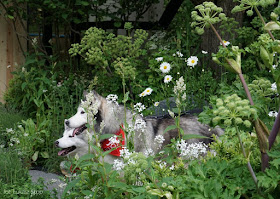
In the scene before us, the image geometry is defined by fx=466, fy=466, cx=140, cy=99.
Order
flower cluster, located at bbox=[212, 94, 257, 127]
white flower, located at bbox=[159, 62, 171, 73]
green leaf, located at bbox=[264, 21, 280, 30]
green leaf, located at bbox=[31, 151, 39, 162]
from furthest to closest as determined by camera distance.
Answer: white flower, located at bbox=[159, 62, 171, 73]
green leaf, located at bbox=[31, 151, 39, 162]
green leaf, located at bbox=[264, 21, 280, 30]
flower cluster, located at bbox=[212, 94, 257, 127]

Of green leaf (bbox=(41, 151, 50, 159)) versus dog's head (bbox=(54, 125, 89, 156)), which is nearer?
dog's head (bbox=(54, 125, 89, 156))

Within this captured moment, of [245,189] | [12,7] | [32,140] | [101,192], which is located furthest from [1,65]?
[245,189]

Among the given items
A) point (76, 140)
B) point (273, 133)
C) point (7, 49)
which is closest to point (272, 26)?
point (273, 133)

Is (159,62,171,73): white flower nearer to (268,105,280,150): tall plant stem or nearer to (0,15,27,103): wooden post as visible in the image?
(0,15,27,103): wooden post

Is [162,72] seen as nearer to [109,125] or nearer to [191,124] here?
[191,124]

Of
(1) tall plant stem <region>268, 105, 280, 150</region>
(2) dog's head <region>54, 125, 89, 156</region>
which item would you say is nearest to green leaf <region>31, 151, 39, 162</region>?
(2) dog's head <region>54, 125, 89, 156</region>

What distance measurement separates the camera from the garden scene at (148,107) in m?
2.02

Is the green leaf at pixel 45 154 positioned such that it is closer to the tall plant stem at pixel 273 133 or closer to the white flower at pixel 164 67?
the white flower at pixel 164 67

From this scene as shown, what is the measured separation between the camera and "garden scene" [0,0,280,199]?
6.62 ft

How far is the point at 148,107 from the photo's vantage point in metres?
6.09

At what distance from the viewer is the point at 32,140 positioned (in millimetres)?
5277

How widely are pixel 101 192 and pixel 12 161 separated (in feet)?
A: 5.98

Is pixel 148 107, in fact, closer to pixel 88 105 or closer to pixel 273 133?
pixel 88 105

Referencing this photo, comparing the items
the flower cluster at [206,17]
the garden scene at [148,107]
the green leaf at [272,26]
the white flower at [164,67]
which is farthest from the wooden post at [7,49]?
the green leaf at [272,26]
